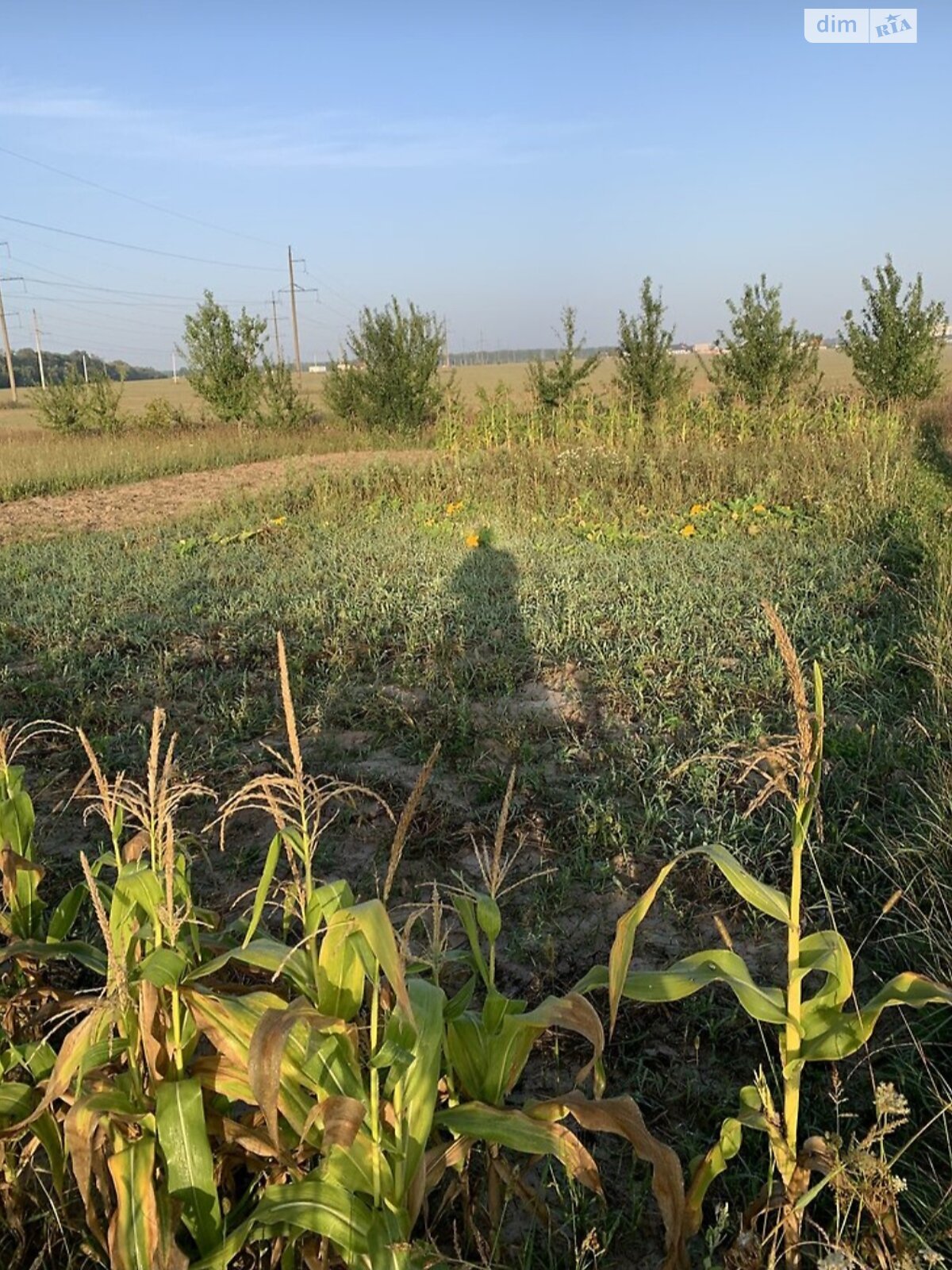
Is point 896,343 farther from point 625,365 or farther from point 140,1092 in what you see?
point 140,1092

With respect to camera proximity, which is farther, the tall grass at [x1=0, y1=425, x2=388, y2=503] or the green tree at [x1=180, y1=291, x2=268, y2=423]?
the green tree at [x1=180, y1=291, x2=268, y2=423]

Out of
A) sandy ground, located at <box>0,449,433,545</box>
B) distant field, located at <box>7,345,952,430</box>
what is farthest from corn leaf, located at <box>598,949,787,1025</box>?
distant field, located at <box>7,345,952,430</box>

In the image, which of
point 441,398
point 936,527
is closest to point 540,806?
point 936,527

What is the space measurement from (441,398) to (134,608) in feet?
50.1

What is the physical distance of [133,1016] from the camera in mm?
1447

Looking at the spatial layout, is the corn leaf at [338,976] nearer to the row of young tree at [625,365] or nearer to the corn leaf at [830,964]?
the corn leaf at [830,964]

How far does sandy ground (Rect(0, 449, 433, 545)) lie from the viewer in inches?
375

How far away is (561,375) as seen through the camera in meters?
17.7

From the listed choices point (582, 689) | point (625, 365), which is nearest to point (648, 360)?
point (625, 365)

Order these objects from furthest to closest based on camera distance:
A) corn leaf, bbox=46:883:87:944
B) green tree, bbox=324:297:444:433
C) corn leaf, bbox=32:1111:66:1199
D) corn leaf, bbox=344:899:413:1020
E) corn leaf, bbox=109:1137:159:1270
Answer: green tree, bbox=324:297:444:433 < corn leaf, bbox=46:883:87:944 < corn leaf, bbox=32:1111:66:1199 < corn leaf, bbox=109:1137:159:1270 < corn leaf, bbox=344:899:413:1020

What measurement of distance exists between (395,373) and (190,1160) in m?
19.3

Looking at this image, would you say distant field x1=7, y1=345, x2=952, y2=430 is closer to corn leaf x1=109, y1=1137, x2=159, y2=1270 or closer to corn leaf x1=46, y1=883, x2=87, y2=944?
corn leaf x1=46, y1=883, x2=87, y2=944

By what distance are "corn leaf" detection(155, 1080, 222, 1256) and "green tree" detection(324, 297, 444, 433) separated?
18.8 m

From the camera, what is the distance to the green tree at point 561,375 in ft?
57.4
